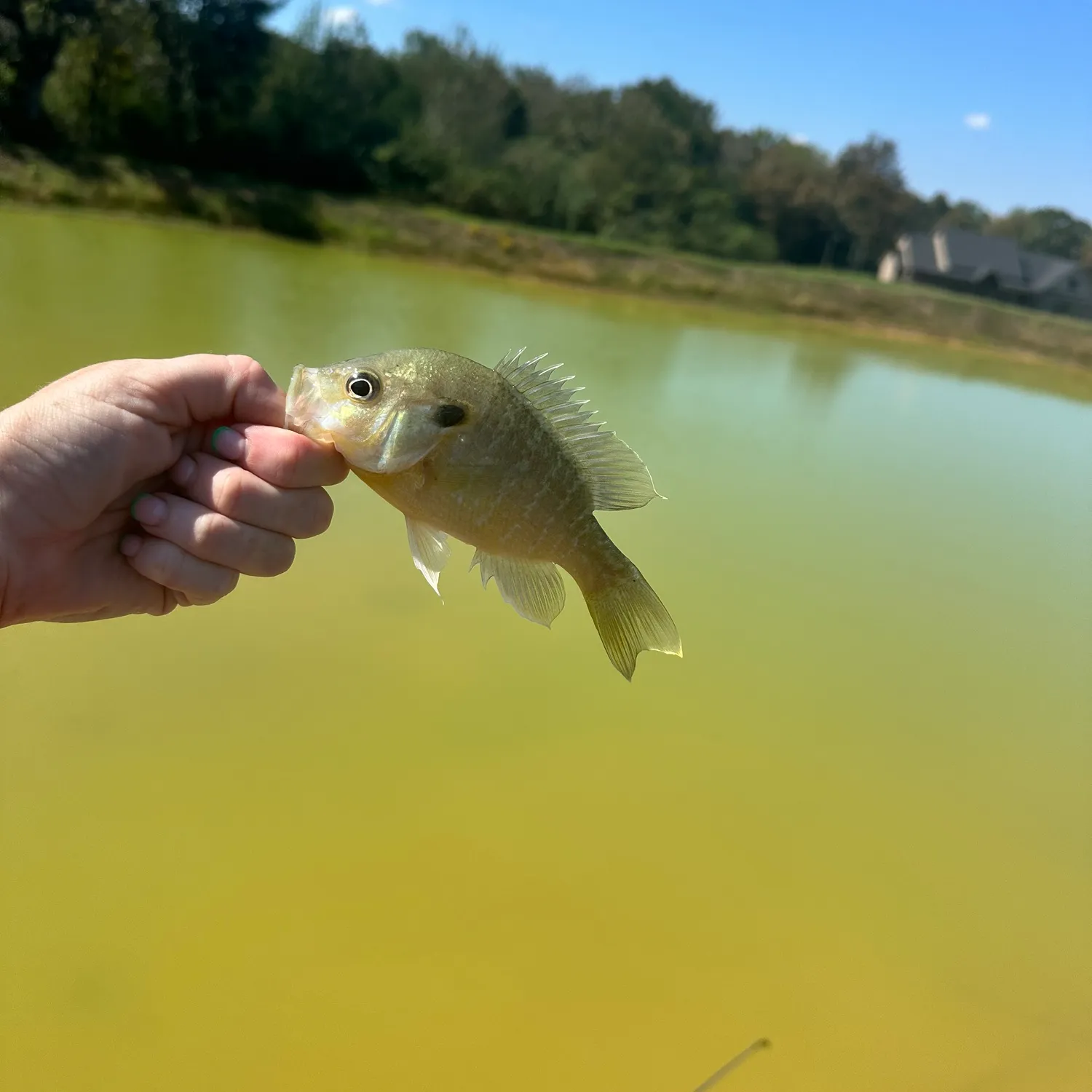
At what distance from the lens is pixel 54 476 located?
139 cm

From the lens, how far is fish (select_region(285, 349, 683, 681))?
1.22 m

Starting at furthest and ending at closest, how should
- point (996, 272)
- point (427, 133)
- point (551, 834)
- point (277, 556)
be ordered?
point (996, 272), point (427, 133), point (551, 834), point (277, 556)

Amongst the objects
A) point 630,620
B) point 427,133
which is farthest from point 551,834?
point 427,133

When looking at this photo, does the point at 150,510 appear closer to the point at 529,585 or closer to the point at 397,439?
the point at 397,439

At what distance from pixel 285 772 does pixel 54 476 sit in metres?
1.26

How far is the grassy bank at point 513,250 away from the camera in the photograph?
14.5 meters

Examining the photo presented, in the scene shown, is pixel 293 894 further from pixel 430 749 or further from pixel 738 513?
pixel 738 513

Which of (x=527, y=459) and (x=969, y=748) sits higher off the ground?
(x=527, y=459)

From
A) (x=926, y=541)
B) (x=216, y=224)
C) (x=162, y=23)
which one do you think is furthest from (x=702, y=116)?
(x=926, y=541)

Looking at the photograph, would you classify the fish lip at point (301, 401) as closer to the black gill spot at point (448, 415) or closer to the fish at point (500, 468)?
the fish at point (500, 468)

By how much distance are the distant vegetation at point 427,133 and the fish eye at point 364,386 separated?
17.8m

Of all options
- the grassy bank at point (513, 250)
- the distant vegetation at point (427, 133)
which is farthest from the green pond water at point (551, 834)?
the distant vegetation at point (427, 133)

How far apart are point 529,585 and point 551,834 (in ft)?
3.99

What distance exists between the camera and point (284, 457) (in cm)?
134
